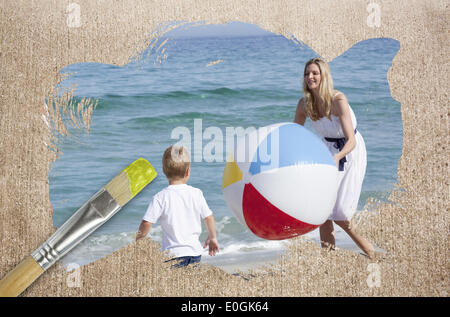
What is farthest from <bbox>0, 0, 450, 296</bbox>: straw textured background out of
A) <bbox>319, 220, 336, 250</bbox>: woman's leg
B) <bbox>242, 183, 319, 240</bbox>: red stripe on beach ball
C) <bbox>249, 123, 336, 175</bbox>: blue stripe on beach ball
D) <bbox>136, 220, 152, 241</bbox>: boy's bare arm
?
<bbox>249, 123, 336, 175</bbox>: blue stripe on beach ball

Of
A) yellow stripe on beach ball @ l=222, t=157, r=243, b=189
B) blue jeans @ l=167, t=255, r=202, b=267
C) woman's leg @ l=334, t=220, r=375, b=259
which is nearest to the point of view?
yellow stripe on beach ball @ l=222, t=157, r=243, b=189

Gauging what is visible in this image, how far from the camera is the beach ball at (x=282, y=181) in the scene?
7.41 ft

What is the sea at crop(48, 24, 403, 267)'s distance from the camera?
9.21 ft

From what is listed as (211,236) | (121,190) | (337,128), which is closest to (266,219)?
(211,236)

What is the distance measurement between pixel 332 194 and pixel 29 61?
2.00 m

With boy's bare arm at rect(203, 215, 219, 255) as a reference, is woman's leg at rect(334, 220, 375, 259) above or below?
below

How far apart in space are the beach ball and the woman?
257 mm

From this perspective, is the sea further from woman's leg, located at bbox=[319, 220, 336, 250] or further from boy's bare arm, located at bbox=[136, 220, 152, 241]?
boy's bare arm, located at bbox=[136, 220, 152, 241]

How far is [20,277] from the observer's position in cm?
259

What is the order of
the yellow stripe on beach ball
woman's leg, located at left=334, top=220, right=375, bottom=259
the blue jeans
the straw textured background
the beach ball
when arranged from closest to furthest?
the beach ball → the yellow stripe on beach ball → the blue jeans → the straw textured background → woman's leg, located at left=334, top=220, right=375, bottom=259

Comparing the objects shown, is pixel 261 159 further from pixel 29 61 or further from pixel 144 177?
pixel 29 61

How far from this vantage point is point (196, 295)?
104 inches

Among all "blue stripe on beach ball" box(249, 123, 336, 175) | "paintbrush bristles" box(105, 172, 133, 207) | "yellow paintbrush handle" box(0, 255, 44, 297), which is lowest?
"yellow paintbrush handle" box(0, 255, 44, 297)

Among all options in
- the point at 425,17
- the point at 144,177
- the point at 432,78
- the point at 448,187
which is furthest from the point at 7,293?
the point at 425,17
